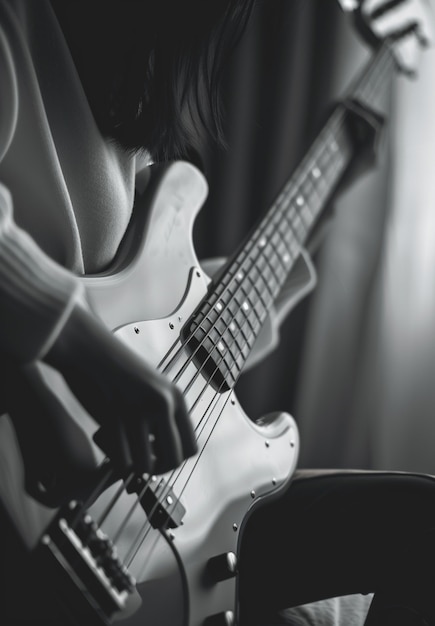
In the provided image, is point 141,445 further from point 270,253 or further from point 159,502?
point 270,253

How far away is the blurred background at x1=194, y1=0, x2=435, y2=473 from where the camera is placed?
1.14 meters

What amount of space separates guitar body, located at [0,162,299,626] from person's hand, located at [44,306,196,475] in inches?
2.7

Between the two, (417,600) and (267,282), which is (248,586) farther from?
(267,282)

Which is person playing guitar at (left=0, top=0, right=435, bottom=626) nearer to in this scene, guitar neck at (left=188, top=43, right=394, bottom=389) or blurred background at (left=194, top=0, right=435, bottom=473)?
guitar neck at (left=188, top=43, right=394, bottom=389)

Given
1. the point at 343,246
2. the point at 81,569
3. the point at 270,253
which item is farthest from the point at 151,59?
the point at 343,246

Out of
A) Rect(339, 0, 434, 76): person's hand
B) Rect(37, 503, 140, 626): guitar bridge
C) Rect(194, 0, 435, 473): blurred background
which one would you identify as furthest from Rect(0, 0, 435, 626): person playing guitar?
Rect(339, 0, 434, 76): person's hand

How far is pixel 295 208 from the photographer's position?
0.86 metres

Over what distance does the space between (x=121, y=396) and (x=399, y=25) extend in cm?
104

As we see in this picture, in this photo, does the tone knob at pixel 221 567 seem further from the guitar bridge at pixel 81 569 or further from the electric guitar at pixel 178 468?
the guitar bridge at pixel 81 569

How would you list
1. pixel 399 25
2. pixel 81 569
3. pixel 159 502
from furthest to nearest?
pixel 399 25 → pixel 159 502 → pixel 81 569

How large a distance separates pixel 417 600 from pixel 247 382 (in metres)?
0.80

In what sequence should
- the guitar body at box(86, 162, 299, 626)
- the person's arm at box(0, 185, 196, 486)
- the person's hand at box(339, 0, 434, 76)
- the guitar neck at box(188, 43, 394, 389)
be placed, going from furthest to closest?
the person's hand at box(339, 0, 434, 76) < the guitar neck at box(188, 43, 394, 389) < the guitar body at box(86, 162, 299, 626) < the person's arm at box(0, 185, 196, 486)

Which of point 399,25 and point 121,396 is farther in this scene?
point 399,25

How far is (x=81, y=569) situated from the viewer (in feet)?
1.15
